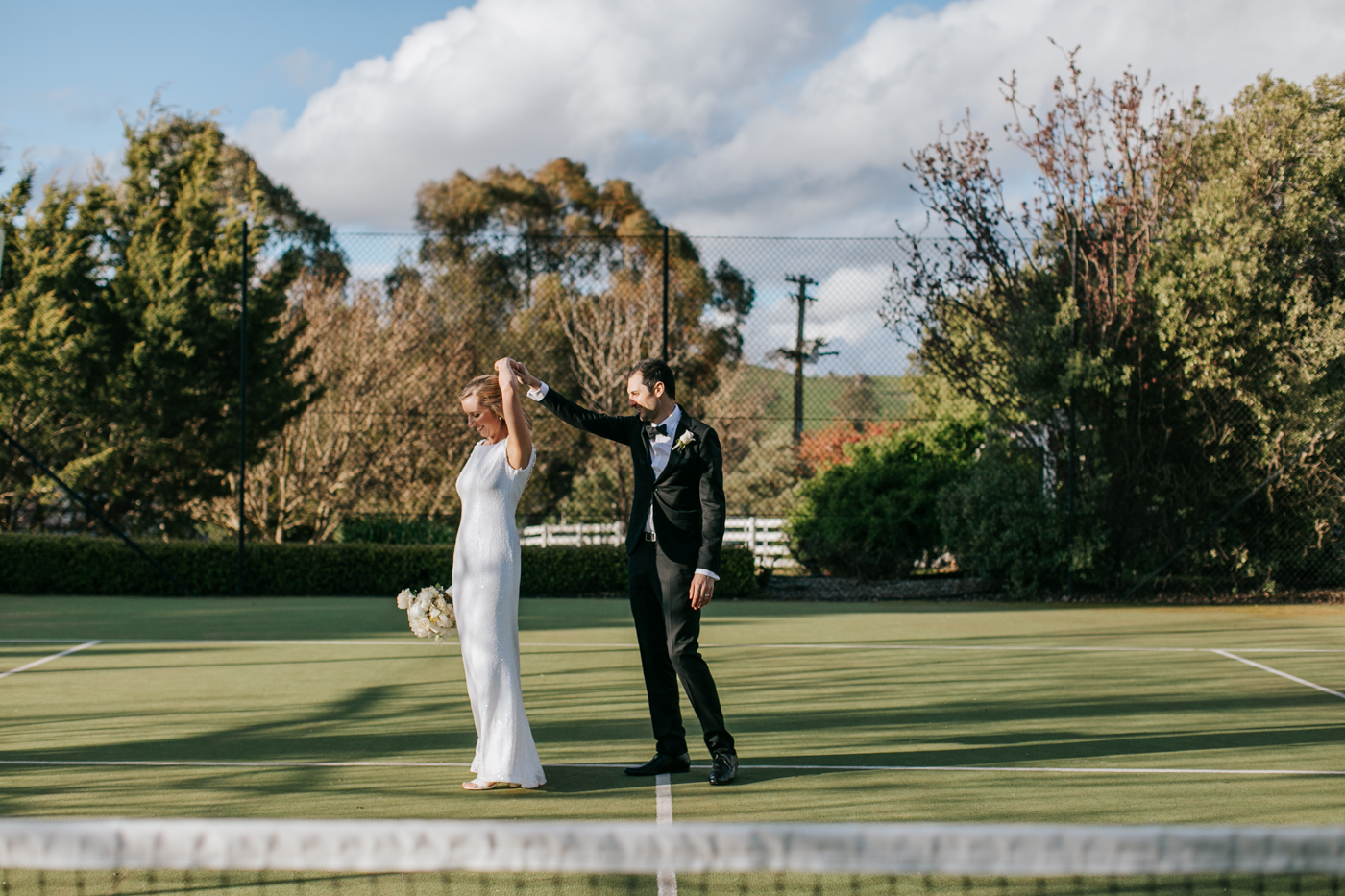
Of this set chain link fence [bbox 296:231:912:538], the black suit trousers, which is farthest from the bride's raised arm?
chain link fence [bbox 296:231:912:538]

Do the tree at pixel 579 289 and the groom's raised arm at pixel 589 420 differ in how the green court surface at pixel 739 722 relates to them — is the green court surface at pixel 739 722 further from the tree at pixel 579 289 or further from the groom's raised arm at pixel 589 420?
the tree at pixel 579 289

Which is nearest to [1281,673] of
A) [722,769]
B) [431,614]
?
[722,769]

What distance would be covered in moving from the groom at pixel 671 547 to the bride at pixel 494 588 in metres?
0.23

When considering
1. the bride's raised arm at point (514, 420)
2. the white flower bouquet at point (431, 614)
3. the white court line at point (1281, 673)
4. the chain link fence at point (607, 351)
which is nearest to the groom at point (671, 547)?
the bride's raised arm at point (514, 420)

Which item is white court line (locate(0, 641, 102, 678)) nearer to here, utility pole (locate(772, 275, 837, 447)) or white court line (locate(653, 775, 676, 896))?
white court line (locate(653, 775, 676, 896))

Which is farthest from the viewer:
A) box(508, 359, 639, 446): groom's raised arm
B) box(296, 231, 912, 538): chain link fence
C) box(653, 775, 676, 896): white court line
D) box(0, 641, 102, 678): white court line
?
box(296, 231, 912, 538): chain link fence

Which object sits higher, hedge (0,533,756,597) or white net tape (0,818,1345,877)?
white net tape (0,818,1345,877)

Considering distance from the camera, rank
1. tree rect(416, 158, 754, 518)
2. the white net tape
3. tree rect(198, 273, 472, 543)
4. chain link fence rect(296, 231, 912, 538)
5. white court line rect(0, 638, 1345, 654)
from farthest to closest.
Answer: tree rect(416, 158, 754, 518)
tree rect(198, 273, 472, 543)
chain link fence rect(296, 231, 912, 538)
white court line rect(0, 638, 1345, 654)
the white net tape

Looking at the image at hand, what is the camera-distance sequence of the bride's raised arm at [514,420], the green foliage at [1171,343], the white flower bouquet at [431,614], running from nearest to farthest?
the bride's raised arm at [514,420], the white flower bouquet at [431,614], the green foliage at [1171,343]

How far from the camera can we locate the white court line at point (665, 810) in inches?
129

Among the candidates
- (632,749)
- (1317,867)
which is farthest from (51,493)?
(1317,867)

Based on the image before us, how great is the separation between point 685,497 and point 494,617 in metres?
0.96

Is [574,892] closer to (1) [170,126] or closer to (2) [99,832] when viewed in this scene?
(2) [99,832]

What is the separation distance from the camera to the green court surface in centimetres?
422
